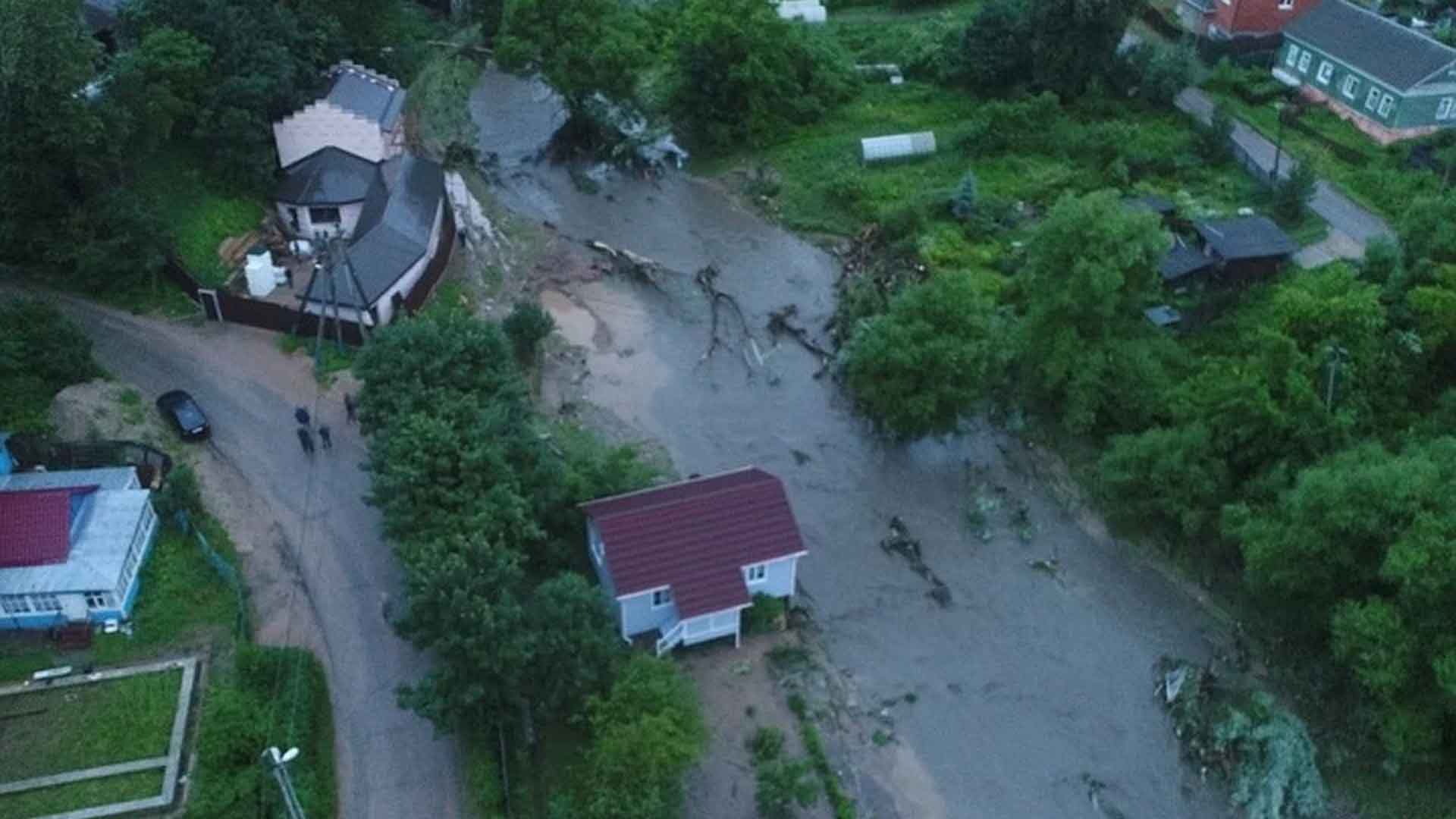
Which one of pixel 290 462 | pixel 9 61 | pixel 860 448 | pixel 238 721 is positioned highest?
pixel 9 61

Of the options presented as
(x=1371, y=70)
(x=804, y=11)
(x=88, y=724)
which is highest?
(x=1371, y=70)

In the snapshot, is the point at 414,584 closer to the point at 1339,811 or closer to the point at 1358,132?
the point at 1339,811

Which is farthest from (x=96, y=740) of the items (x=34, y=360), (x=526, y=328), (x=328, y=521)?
(x=526, y=328)

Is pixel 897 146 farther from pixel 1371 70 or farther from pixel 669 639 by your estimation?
pixel 669 639

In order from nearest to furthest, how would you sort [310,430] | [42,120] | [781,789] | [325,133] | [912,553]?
1. [781,789]
2. [912,553]
3. [310,430]
4. [42,120]
5. [325,133]

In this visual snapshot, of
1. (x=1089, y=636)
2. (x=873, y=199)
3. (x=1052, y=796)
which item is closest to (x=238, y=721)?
(x=1052, y=796)

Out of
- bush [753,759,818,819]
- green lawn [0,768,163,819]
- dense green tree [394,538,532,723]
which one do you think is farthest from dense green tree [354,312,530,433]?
bush [753,759,818,819]
